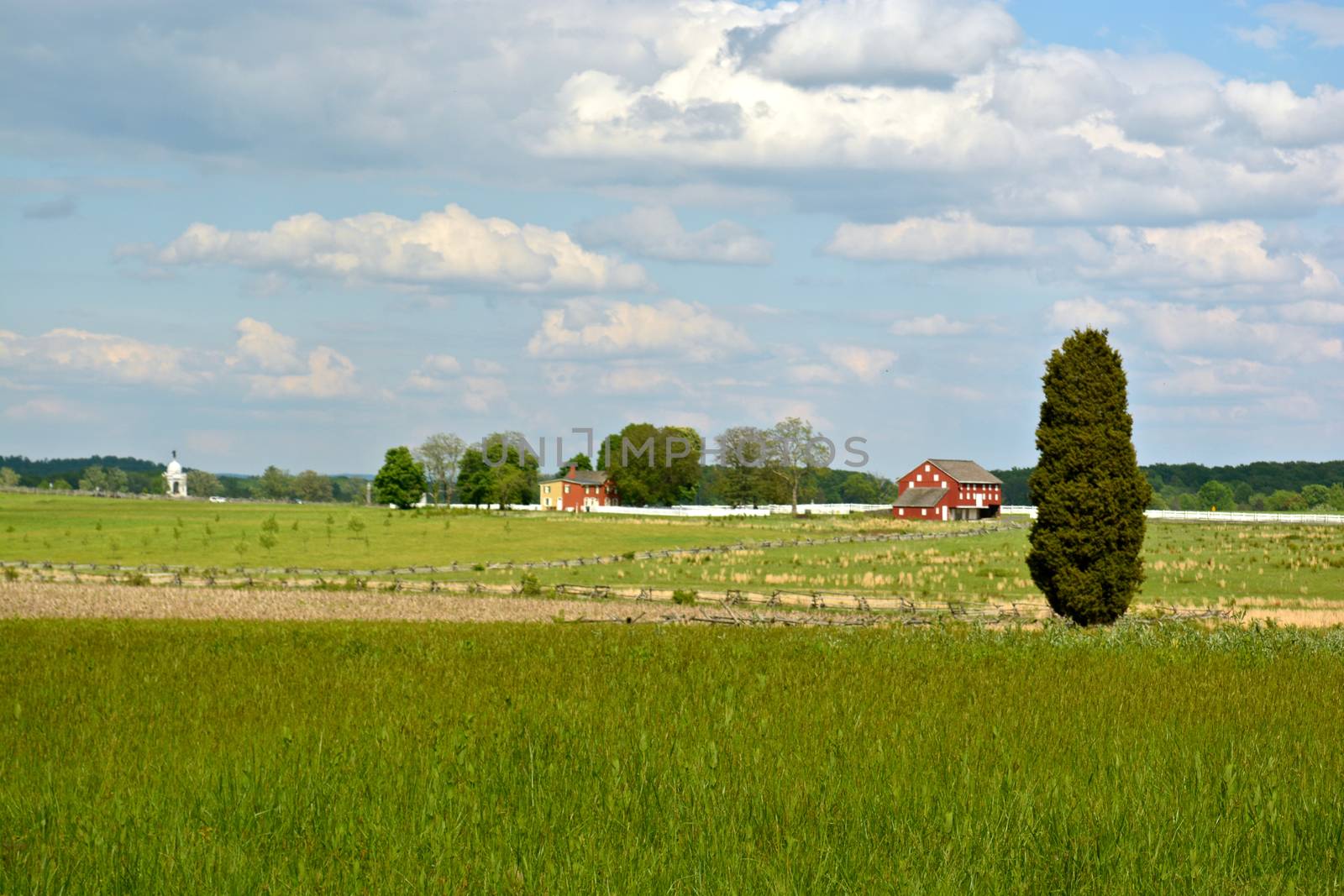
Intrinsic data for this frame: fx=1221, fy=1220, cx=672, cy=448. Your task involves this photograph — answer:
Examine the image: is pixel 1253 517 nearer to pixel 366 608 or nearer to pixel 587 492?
pixel 587 492

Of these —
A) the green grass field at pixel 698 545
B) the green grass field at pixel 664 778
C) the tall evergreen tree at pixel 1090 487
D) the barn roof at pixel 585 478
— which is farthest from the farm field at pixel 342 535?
the green grass field at pixel 664 778

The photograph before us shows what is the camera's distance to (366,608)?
35188 millimetres

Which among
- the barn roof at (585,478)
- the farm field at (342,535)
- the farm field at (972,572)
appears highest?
the barn roof at (585,478)

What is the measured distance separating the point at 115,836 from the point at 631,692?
634cm

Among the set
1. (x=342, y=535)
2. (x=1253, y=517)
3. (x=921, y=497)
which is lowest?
(x=342, y=535)

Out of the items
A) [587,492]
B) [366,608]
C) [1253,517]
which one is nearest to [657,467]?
[587,492]

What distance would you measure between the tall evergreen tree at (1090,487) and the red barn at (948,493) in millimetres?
104824

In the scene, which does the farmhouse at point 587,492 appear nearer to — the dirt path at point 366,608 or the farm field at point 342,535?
the farm field at point 342,535

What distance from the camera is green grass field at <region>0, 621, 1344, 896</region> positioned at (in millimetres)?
7438

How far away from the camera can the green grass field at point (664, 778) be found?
7.44 meters

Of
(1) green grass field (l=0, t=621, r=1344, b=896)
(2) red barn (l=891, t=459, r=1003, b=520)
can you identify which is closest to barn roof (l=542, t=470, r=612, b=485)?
(2) red barn (l=891, t=459, r=1003, b=520)

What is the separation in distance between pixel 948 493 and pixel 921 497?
3005 mm

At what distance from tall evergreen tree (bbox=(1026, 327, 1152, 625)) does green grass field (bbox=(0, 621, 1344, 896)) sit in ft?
41.9

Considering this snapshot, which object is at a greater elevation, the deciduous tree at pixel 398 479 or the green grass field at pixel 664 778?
the deciduous tree at pixel 398 479
